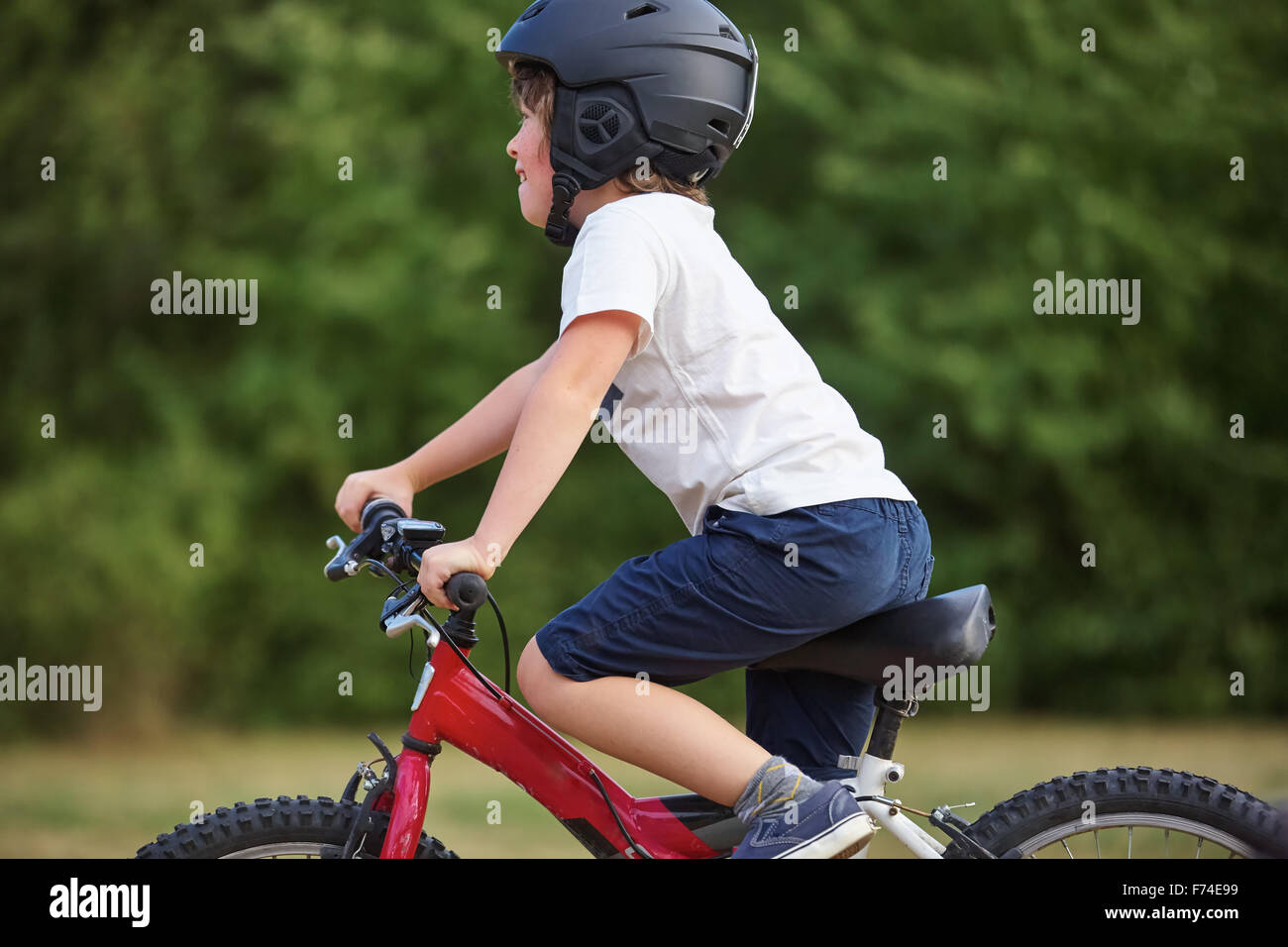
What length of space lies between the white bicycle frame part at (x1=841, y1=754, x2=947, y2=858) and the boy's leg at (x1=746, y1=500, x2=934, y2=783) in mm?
88

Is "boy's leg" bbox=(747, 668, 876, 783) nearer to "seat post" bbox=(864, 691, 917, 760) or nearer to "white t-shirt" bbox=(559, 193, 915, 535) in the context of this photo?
"seat post" bbox=(864, 691, 917, 760)

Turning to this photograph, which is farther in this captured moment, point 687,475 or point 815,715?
point 815,715

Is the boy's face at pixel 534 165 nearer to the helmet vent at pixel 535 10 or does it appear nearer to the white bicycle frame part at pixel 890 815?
the helmet vent at pixel 535 10

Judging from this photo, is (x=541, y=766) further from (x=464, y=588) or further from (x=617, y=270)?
(x=617, y=270)

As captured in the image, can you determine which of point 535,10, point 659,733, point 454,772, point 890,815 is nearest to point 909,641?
point 890,815

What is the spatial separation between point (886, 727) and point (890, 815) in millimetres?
144

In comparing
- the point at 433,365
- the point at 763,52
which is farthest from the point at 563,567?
the point at 763,52

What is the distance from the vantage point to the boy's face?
99.2 inches

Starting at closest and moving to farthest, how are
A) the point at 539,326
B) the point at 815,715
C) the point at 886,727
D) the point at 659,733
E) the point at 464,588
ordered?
the point at 464,588 → the point at 659,733 → the point at 886,727 → the point at 815,715 → the point at 539,326

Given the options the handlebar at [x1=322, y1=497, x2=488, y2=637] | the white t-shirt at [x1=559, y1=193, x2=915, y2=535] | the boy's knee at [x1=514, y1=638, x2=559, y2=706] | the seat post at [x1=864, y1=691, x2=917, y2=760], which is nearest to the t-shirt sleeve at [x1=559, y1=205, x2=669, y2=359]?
the white t-shirt at [x1=559, y1=193, x2=915, y2=535]

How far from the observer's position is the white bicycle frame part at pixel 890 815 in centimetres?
220

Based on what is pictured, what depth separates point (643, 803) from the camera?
90.7 inches

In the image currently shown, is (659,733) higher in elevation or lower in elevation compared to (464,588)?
lower

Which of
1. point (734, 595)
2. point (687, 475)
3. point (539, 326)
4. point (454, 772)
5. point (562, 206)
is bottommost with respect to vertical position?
point (454, 772)
